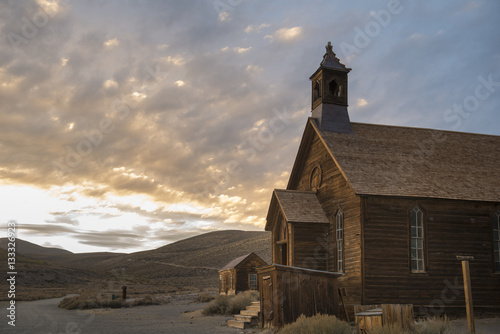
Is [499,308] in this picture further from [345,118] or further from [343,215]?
[345,118]

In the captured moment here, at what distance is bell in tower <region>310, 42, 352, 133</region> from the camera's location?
23781 millimetres

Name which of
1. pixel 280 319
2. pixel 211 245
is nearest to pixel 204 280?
pixel 211 245

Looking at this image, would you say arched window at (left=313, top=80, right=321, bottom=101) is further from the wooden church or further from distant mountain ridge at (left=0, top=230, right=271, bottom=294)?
distant mountain ridge at (left=0, top=230, right=271, bottom=294)

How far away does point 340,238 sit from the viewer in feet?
67.5

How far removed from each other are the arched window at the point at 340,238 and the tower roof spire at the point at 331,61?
7968 millimetres

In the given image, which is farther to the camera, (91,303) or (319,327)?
(91,303)

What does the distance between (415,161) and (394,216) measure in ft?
12.8

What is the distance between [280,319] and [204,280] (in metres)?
65.2

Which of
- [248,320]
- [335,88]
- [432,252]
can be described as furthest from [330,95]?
[248,320]

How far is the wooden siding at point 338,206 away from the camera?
62.0 feet

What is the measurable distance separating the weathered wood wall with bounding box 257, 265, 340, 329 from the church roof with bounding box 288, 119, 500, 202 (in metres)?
3.90

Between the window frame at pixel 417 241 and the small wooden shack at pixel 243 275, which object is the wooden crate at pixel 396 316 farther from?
the small wooden shack at pixel 243 275

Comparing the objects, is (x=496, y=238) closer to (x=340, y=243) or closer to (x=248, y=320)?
(x=340, y=243)

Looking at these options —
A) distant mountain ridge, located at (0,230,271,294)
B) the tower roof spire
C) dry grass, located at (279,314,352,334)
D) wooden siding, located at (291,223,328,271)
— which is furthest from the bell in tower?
distant mountain ridge, located at (0,230,271,294)
